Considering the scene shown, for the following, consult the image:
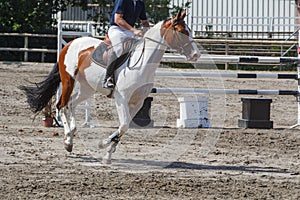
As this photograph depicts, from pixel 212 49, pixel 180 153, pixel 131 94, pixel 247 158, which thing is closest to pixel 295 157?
pixel 247 158

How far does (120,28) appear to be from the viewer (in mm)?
10570

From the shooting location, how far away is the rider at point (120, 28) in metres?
10.4

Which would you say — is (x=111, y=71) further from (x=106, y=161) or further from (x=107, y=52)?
(x=106, y=161)

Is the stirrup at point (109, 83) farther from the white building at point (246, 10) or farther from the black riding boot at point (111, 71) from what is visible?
the white building at point (246, 10)

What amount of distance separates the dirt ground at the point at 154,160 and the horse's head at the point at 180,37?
1.41 meters

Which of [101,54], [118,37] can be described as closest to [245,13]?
[101,54]

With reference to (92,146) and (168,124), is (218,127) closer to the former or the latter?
(168,124)

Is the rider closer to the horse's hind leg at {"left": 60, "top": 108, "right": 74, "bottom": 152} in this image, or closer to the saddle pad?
the saddle pad

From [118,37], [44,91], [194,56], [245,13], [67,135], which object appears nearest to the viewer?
[194,56]

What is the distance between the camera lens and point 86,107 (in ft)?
46.8

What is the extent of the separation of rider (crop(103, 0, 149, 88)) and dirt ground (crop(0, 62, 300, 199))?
3.91 ft

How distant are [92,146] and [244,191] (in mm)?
3969

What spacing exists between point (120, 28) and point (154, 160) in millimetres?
1772

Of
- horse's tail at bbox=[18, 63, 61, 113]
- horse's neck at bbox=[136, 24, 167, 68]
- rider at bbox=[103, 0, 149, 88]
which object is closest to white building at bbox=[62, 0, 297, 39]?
horse's tail at bbox=[18, 63, 61, 113]
